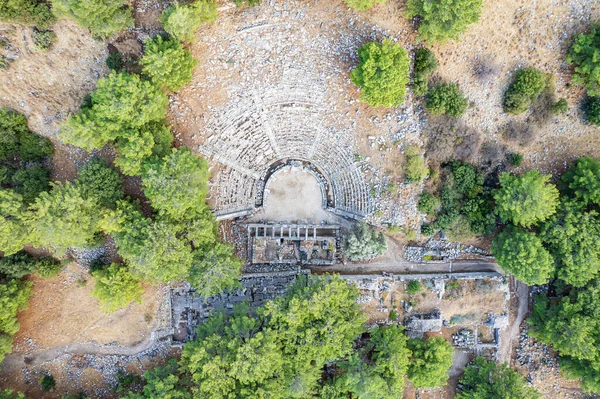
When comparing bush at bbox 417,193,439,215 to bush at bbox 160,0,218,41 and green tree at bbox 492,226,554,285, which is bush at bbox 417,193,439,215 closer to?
green tree at bbox 492,226,554,285

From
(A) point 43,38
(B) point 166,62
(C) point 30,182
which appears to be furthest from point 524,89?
(C) point 30,182

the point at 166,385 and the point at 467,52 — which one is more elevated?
the point at 467,52

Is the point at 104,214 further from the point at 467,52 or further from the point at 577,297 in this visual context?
the point at 577,297

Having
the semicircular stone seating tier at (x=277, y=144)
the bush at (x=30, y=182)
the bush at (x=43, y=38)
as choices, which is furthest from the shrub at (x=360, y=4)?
the bush at (x=30, y=182)

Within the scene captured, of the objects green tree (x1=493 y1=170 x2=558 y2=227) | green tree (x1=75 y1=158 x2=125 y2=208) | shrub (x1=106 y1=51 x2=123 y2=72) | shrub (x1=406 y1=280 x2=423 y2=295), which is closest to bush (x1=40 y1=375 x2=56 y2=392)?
green tree (x1=75 y1=158 x2=125 y2=208)

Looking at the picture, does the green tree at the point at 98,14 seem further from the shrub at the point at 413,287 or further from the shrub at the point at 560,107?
the shrub at the point at 560,107

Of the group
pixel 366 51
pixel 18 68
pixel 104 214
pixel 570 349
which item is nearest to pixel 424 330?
pixel 570 349
